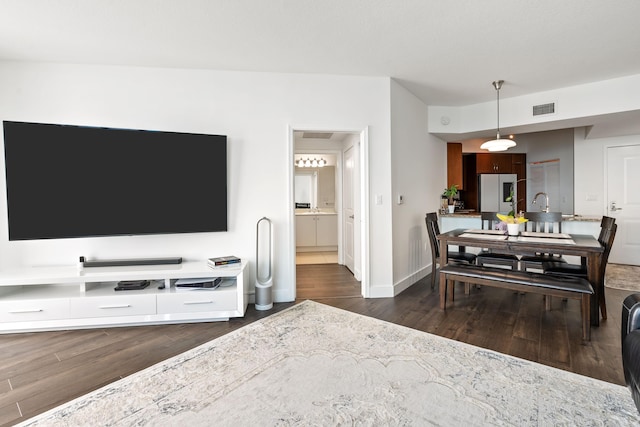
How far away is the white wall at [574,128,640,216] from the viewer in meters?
5.28

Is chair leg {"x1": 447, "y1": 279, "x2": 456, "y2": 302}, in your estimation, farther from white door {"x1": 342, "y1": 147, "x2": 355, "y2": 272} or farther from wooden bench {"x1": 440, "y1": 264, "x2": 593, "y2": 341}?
white door {"x1": 342, "y1": 147, "x2": 355, "y2": 272}

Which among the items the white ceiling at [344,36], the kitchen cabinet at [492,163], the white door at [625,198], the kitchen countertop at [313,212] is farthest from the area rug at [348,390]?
the kitchen cabinet at [492,163]

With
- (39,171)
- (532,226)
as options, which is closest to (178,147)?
(39,171)

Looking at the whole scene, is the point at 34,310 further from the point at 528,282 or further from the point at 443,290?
the point at 528,282

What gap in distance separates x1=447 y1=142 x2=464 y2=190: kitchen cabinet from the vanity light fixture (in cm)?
275

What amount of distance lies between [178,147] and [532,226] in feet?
14.9

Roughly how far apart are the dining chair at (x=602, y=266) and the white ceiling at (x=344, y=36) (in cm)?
171

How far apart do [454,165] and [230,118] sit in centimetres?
395

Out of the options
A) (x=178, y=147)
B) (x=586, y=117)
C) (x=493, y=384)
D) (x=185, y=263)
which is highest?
(x=586, y=117)

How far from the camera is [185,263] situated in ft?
10.8

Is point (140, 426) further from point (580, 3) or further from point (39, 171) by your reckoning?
point (580, 3)

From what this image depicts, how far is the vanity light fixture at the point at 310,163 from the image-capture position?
7.14 meters

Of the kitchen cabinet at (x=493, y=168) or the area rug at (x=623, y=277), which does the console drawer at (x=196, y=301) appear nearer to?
the area rug at (x=623, y=277)

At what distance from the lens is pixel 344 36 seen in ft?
9.01
